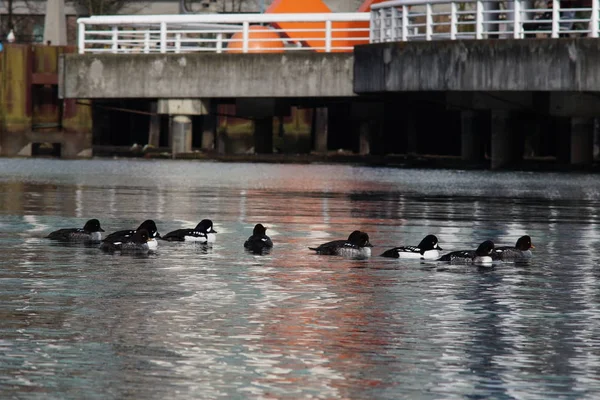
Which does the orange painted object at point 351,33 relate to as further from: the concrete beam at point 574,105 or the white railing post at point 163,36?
the concrete beam at point 574,105

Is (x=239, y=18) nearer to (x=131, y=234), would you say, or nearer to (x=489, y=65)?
(x=489, y=65)

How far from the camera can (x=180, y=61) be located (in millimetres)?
54875

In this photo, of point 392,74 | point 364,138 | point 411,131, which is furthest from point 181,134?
point 392,74

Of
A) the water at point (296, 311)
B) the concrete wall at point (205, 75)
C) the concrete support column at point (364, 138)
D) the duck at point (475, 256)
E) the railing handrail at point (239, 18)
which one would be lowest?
the water at point (296, 311)

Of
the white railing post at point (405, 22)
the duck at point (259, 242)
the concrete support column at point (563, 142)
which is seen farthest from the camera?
the concrete support column at point (563, 142)

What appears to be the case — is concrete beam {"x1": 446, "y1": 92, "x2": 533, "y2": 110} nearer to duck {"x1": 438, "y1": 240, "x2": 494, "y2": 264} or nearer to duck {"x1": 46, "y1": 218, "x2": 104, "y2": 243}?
duck {"x1": 46, "y1": 218, "x2": 104, "y2": 243}

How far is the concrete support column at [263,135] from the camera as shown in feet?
193

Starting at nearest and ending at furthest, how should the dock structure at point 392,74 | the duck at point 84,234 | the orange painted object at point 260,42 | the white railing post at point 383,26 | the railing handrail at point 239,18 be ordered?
the duck at point 84,234, the dock structure at point 392,74, the white railing post at point 383,26, the railing handrail at point 239,18, the orange painted object at point 260,42

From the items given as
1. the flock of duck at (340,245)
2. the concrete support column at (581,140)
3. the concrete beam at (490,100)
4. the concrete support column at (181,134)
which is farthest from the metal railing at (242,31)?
the flock of duck at (340,245)

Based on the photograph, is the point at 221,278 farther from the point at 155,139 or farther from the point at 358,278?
the point at 155,139

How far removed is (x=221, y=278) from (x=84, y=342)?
17.3ft

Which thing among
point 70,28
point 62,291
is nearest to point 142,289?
point 62,291

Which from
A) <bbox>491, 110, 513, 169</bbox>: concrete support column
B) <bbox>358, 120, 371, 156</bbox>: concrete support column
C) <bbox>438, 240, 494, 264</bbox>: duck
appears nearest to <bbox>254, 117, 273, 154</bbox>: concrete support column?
<bbox>358, 120, 371, 156</bbox>: concrete support column

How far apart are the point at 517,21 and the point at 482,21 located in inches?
36.9
